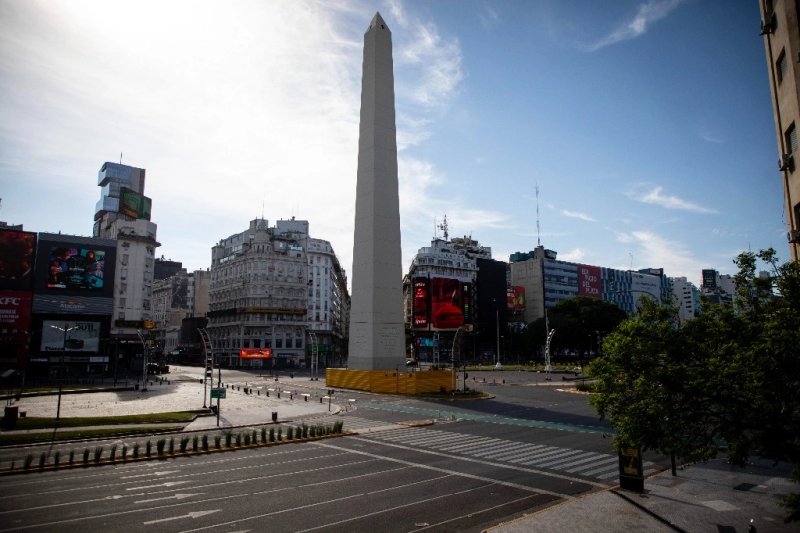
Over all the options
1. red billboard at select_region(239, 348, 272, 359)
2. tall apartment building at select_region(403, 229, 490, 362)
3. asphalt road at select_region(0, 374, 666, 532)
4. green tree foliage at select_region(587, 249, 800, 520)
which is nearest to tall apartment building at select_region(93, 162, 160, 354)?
red billboard at select_region(239, 348, 272, 359)

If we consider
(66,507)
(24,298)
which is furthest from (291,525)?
(24,298)

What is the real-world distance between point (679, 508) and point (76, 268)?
316ft

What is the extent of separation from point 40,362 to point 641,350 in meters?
95.5

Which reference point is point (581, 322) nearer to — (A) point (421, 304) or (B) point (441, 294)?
(B) point (441, 294)

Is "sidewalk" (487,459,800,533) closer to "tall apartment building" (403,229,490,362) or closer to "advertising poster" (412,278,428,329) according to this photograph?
"tall apartment building" (403,229,490,362)

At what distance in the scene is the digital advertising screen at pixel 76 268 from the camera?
8425 centimetres

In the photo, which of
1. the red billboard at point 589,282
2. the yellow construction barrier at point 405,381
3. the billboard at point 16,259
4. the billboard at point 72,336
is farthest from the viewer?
the red billboard at point 589,282

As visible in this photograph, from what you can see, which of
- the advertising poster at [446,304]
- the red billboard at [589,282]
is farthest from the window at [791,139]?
the red billboard at [589,282]

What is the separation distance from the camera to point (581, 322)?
11825cm

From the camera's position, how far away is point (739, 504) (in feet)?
53.4

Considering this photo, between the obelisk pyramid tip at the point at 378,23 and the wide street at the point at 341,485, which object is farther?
the obelisk pyramid tip at the point at 378,23

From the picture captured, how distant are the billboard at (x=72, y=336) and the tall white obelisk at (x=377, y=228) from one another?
5397 cm

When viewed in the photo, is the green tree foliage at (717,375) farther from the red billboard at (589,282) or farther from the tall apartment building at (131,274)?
the red billboard at (589,282)

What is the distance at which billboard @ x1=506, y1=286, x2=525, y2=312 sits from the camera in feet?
527
